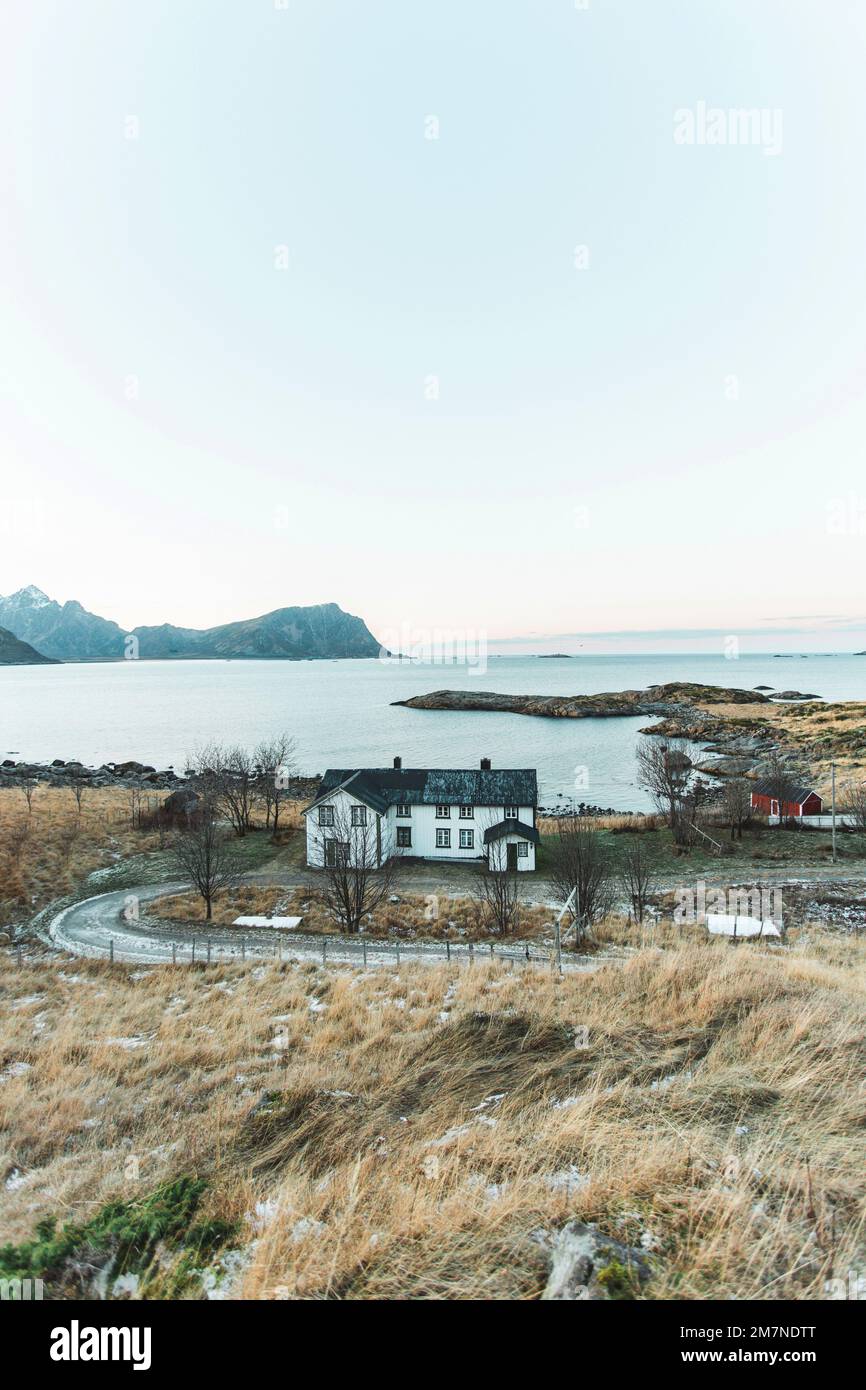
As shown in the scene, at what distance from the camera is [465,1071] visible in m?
8.15

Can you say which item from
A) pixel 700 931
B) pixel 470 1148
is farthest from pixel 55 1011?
pixel 700 931

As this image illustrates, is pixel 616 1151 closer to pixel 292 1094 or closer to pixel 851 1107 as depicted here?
pixel 851 1107

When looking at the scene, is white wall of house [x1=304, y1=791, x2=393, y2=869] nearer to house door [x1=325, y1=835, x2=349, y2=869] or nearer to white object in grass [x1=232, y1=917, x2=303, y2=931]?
house door [x1=325, y1=835, x2=349, y2=869]

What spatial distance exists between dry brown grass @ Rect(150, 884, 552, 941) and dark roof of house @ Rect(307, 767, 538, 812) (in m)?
8.05

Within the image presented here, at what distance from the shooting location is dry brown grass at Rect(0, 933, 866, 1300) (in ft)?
13.9

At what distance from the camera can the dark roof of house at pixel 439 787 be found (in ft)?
129

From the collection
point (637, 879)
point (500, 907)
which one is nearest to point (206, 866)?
point (500, 907)

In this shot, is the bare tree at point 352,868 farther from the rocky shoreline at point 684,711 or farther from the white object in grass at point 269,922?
the rocky shoreline at point 684,711

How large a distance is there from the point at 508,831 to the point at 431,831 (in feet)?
19.4

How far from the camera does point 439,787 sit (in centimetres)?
4100

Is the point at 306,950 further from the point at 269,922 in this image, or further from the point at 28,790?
the point at 28,790

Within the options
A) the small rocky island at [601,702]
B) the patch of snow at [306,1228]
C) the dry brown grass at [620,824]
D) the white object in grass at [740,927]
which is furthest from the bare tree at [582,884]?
the small rocky island at [601,702]

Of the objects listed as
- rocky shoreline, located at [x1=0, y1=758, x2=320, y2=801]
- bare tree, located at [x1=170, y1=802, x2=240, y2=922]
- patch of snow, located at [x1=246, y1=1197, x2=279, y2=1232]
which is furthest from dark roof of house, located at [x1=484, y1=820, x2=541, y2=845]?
patch of snow, located at [x1=246, y1=1197, x2=279, y2=1232]

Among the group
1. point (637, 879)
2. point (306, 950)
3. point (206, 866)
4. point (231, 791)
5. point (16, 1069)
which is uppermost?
point (16, 1069)
